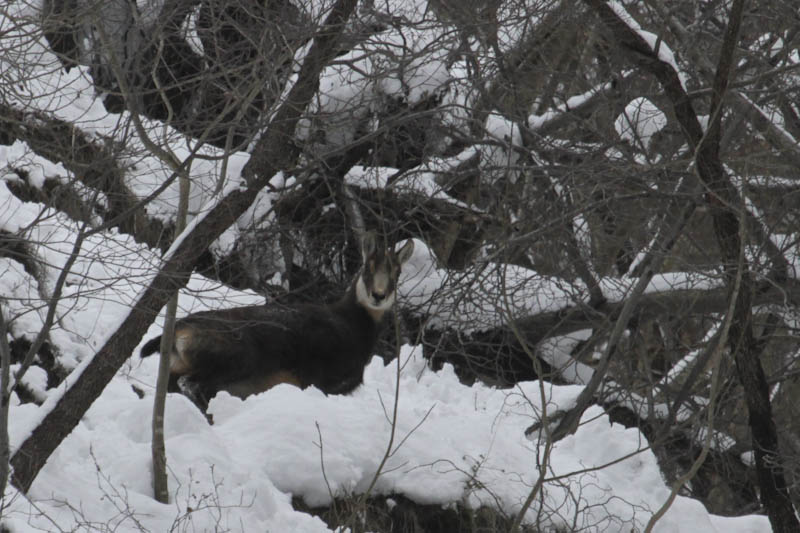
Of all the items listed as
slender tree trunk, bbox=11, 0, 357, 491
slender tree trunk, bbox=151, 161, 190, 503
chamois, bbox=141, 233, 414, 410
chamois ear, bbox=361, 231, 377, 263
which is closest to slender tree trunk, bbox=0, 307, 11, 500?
slender tree trunk, bbox=11, 0, 357, 491

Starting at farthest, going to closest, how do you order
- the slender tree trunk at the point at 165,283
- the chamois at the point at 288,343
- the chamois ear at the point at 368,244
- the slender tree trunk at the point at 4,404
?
the chamois ear at the point at 368,244, the chamois at the point at 288,343, the slender tree trunk at the point at 165,283, the slender tree trunk at the point at 4,404

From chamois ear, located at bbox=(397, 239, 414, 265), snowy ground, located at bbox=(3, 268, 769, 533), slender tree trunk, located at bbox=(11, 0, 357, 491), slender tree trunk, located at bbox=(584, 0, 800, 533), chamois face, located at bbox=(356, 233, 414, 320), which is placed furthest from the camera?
chamois ear, located at bbox=(397, 239, 414, 265)

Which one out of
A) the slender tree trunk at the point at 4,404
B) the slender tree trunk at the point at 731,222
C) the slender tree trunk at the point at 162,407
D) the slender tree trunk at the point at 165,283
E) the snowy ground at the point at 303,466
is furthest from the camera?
the slender tree trunk at the point at 731,222

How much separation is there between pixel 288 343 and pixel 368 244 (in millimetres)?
1270

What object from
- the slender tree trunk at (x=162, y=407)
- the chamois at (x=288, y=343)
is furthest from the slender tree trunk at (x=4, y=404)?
the chamois at (x=288, y=343)

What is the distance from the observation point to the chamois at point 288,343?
7.95 m

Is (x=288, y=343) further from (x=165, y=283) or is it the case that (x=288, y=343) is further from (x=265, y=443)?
(x=165, y=283)

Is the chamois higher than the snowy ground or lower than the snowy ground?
higher

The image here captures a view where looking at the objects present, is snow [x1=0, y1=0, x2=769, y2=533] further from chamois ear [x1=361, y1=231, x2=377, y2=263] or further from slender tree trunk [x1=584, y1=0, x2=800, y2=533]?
chamois ear [x1=361, y1=231, x2=377, y2=263]

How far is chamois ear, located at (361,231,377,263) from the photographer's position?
29.3ft

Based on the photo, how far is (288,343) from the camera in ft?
28.0

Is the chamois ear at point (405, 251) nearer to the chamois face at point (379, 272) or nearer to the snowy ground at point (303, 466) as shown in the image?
the chamois face at point (379, 272)

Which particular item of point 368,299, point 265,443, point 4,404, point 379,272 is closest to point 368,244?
point 379,272

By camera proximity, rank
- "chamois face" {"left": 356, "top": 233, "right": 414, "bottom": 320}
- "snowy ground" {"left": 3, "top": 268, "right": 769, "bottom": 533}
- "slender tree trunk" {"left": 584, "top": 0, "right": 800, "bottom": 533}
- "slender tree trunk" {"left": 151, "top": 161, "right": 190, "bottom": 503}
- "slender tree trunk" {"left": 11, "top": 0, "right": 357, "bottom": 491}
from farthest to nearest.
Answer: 1. "chamois face" {"left": 356, "top": 233, "right": 414, "bottom": 320}
2. "slender tree trunk" {"left": 584, "top": 0, "right": 800, "bottom": 533}
3. "slender tree trunk" {"left": 151, "top": 161, "right": 190, "bottom": 503}
4. "snowy ground" {"left": 3, "top": 268, "right": 769, "bottom": 533}
5. "slender tree trunk" {"left": 11, "top": 0, "right": 357, "bottom": 491}
